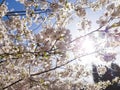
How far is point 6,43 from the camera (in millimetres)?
8250

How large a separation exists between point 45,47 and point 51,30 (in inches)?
→ 19.3

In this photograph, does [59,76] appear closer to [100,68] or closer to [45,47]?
[100,68]

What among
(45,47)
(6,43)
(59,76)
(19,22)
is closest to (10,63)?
(6,43)

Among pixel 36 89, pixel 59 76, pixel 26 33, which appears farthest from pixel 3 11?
pixel 59 76

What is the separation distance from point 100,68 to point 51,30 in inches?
260

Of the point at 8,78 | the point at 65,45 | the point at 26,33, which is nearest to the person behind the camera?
the point at 65,45

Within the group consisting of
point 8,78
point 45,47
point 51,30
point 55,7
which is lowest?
point 8,78

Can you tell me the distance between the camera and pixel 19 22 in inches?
325

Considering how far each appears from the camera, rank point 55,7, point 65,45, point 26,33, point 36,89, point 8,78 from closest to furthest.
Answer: point 65,45 → point 55,7 → point 26,33 → point 8,78 → point 36,89

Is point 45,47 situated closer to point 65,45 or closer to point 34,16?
point 65,45

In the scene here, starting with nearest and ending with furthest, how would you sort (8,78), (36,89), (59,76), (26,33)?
(26,33) < (8,78) < (36,89) < (59,76)

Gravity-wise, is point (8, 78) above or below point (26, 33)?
below

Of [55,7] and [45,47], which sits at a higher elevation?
[55,7]

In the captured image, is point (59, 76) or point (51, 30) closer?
point (51, 30)
